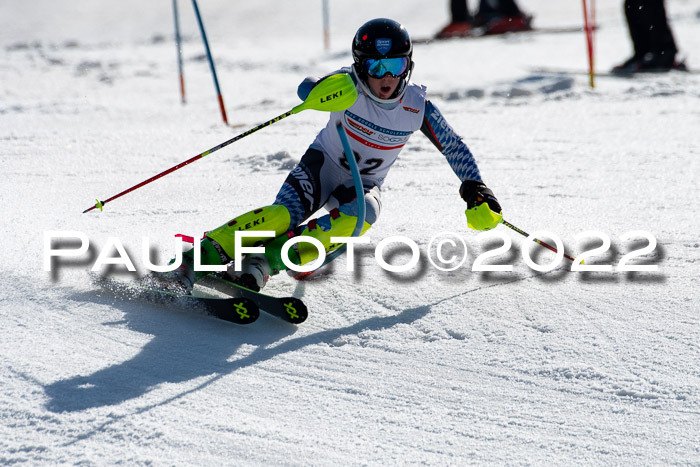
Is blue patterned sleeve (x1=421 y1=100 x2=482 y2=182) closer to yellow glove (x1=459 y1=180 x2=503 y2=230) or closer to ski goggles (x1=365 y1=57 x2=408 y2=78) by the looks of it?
yellow glove (x1=459 y1=180 x2=503 y2=230)

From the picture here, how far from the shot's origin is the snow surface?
241 cm

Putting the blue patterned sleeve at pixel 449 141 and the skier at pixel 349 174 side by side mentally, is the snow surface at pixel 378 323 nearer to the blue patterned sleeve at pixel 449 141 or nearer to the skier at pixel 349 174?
the skier at pixel 349 174

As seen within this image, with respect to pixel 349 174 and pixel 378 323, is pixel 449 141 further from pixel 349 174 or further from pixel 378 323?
pixel 378 323

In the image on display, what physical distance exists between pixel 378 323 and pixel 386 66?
1136 millimetres

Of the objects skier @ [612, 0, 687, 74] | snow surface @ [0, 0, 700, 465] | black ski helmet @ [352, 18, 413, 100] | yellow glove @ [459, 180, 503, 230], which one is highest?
skier @ [612, 0, 687, 74]

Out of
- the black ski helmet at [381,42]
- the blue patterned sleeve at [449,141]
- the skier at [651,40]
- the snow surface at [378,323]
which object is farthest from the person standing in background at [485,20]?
the black ski helmet at [381,42]

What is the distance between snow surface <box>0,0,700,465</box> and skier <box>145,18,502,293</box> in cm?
28

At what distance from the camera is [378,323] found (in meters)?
3.23

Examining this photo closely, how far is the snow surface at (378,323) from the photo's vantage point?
7.91ft

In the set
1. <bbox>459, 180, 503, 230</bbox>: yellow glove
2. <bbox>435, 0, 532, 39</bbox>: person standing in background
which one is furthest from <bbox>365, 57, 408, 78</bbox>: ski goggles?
<bbox>435, 0, 532, 39</bbox>: person standing in background

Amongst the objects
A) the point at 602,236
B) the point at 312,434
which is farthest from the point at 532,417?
the point at 602,236

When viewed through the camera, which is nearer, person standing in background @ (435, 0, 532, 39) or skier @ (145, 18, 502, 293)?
skier @ (145, 18, 502, 293)

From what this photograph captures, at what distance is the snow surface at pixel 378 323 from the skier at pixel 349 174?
280 mm

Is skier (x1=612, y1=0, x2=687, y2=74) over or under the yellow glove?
over
